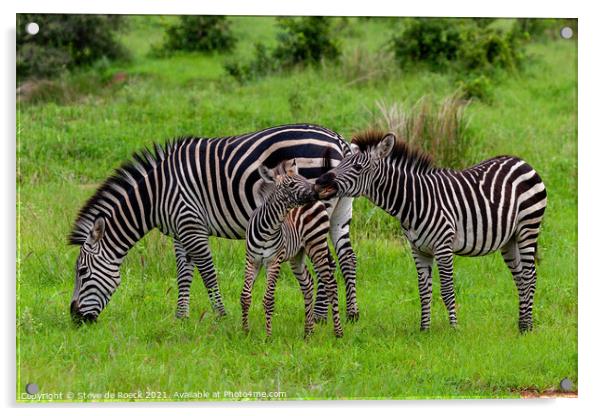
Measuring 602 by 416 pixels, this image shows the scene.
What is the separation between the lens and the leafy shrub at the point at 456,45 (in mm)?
10398

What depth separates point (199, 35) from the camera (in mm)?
9164

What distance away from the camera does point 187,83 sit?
10281 mm

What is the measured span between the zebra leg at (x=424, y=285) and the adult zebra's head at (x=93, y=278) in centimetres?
229

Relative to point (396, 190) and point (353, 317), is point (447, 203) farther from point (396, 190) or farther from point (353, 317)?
point (353, 317)

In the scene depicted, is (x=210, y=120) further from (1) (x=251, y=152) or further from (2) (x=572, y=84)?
(2) (x=572, y=84)

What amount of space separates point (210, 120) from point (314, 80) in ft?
4.20

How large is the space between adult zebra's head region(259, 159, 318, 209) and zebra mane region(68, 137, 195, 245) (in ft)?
3.47

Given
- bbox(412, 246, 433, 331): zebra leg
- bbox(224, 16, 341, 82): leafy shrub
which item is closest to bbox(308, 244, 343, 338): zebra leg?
bbox(412, 246, 433, 331): zebra leg

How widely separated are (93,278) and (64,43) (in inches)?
95.3

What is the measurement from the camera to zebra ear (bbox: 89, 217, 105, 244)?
7.57 meters

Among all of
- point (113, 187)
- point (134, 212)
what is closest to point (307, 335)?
point (134, 212)

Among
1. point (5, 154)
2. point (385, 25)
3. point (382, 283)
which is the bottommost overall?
point (382, 283)

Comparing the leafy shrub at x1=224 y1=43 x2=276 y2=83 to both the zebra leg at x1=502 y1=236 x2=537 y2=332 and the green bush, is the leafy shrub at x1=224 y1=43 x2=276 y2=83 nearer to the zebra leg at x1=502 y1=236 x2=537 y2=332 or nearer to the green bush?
the green bush
